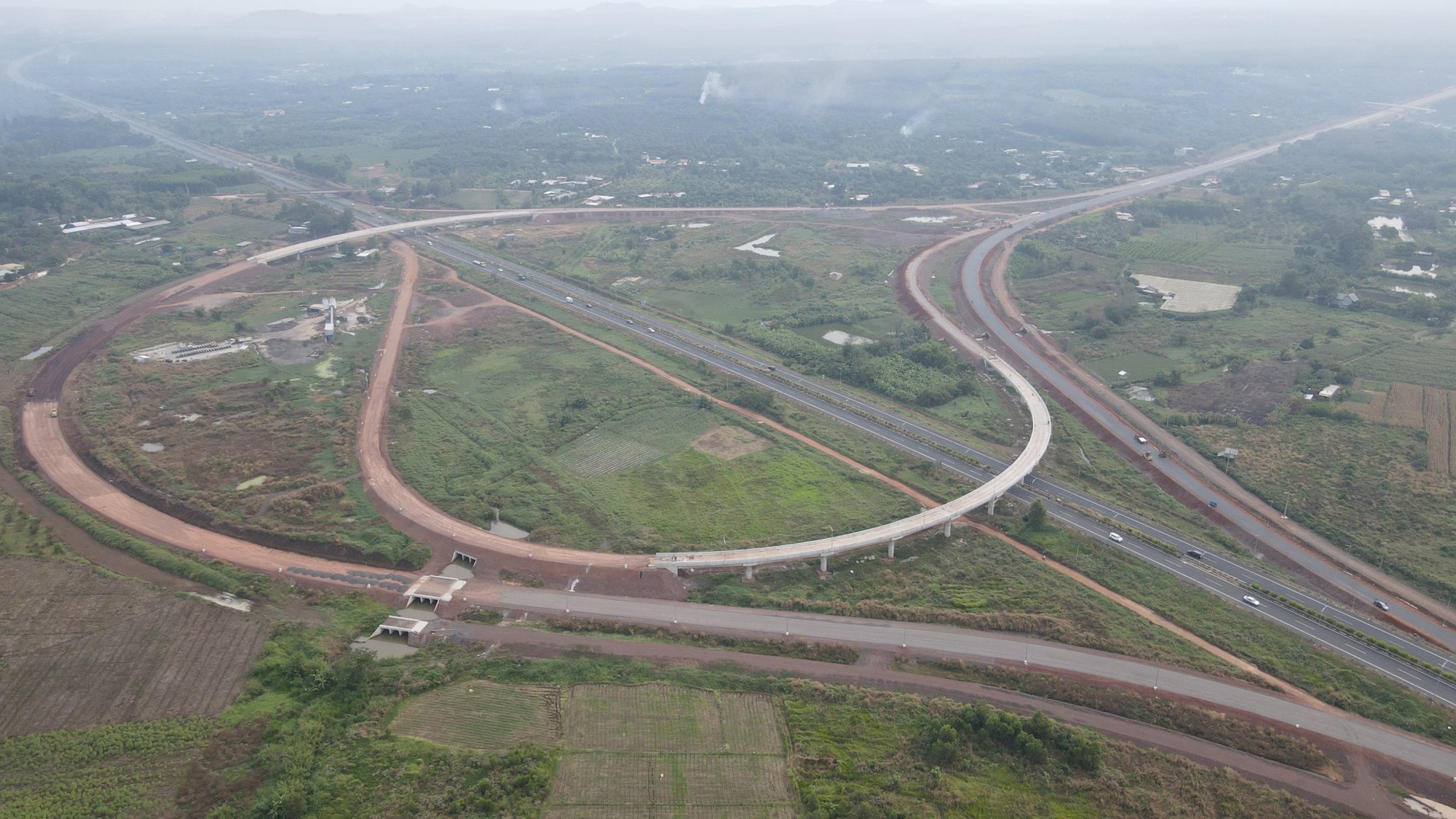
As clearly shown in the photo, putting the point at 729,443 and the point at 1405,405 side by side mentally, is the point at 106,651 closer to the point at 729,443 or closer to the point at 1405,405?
the point at 729,443

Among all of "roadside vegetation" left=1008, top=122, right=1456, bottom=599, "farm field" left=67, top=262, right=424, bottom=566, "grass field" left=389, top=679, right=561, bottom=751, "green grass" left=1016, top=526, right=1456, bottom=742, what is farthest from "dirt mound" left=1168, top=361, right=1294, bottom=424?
"farm field" left=67, top=262, right=424, bottom=566

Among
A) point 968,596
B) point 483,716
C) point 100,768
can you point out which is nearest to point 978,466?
point 968,596

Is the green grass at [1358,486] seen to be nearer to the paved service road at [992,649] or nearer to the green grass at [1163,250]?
the paved service road at [992,649]

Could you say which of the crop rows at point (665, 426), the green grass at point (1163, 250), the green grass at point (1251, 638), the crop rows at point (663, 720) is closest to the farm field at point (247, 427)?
the crop rows at point (663, 720)

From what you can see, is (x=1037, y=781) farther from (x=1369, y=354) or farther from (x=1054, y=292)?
(x=1054, y=292)

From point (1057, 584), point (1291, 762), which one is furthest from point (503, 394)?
point (1291, 762)

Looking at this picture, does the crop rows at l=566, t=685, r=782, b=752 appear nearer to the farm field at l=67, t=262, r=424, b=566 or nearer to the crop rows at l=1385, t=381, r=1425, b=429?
the farm field at l=67, t=262, r=424, b=566
